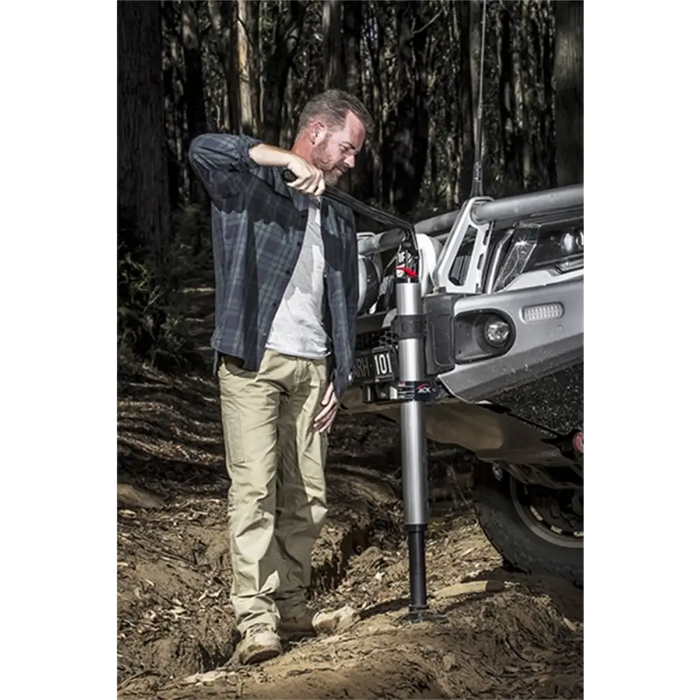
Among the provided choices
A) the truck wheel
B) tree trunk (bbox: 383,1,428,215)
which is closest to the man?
tree trunk (bbox: 383,1,428,215)

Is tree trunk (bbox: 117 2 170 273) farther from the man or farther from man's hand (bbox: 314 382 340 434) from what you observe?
man's hand (bbox: 314 382 340 434)

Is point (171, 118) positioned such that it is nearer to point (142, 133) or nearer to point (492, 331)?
point (142, 133)

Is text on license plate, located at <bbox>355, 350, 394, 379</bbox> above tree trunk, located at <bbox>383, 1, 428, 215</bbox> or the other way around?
the other way around

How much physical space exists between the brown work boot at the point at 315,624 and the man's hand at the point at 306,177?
1287 mm

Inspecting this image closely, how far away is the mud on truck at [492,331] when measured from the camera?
3.89 meters

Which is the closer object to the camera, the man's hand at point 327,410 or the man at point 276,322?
the man at point 276,322

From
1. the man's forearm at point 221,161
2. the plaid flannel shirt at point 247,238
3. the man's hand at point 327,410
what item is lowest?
the man's hand at point 327,410

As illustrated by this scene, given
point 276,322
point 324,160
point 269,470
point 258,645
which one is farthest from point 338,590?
point 324,160

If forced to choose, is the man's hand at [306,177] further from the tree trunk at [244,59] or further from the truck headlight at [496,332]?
the truck headlight at [496,332]

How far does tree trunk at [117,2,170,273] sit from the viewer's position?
12.6ft

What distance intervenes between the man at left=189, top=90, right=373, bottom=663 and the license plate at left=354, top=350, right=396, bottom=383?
0.10m

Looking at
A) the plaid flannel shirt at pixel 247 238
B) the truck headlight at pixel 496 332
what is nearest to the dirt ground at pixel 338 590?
the plaid flannel shirt at pixel 247 238

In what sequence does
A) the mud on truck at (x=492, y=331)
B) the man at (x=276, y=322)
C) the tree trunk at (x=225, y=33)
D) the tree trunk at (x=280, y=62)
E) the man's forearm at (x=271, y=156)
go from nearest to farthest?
the man's forearm at (x=271, y=156), the man at (x=276, y=322), the mud on truck at (x=492, y=331), the tree trunk at (x=280, y=62), the tree trunk at (x=225, y=33)
